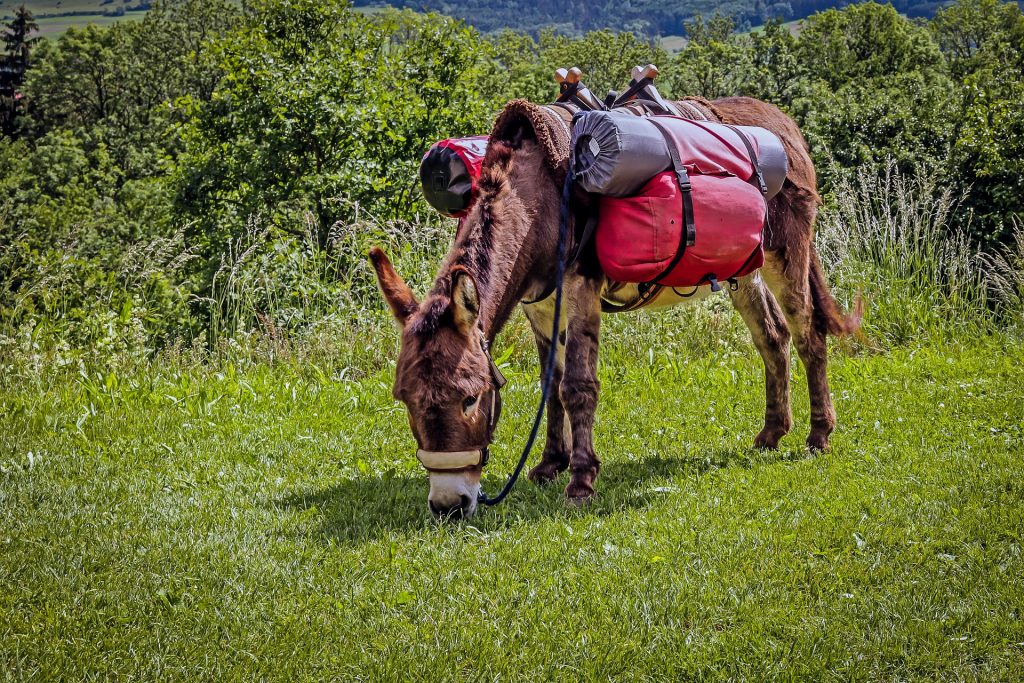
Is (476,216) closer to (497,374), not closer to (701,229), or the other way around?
(497,374)

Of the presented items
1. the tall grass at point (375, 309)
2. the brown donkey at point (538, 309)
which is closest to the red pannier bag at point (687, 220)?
the brown donkey at point (538, 309)

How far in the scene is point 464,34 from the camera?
23672mm

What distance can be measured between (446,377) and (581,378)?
0.96 m

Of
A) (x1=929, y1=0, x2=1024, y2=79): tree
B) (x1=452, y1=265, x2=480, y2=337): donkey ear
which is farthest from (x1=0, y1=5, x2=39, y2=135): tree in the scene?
(x1=929, y1=0, x2=1024, y2=79): tree

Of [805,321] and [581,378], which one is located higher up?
[581,378]

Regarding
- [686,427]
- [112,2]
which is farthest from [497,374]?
[112,2]

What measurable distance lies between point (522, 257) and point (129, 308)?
4.95 m

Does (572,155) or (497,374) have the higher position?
(572,155)

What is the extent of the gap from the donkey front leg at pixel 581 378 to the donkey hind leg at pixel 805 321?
59.3 inches

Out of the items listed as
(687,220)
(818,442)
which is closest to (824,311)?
(818,442)

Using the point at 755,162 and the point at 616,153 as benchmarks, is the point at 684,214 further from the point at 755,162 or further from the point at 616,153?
the point at 755,162

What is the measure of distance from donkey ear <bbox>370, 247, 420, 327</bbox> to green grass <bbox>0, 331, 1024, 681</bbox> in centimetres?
107

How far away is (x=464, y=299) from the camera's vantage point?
3973 millimetres

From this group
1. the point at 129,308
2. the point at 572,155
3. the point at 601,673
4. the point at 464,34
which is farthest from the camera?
the point at 464,34
